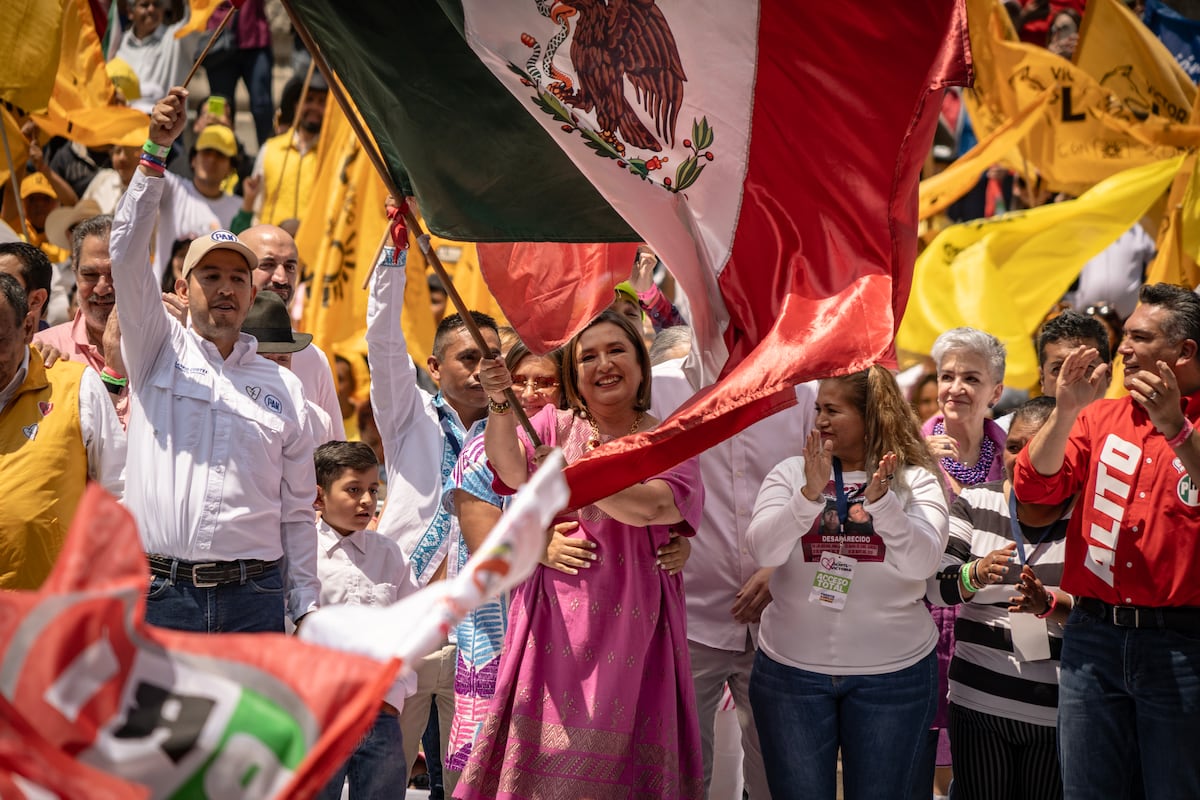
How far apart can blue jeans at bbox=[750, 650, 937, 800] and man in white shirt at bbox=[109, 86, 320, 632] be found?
5.19ft

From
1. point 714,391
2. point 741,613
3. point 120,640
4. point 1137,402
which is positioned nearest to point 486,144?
point 714,391

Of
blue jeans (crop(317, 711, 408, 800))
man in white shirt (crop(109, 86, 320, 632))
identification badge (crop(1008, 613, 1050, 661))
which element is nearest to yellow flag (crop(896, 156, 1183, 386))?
identification badge (crop(1008, 613, 1050, 661))

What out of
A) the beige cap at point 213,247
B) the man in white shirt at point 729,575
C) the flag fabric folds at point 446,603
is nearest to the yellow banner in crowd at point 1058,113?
the man in white shirt at point 729,575

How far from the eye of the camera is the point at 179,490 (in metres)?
4.50

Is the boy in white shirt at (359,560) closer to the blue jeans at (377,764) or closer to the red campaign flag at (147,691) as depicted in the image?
the blue jeans at (377,764)

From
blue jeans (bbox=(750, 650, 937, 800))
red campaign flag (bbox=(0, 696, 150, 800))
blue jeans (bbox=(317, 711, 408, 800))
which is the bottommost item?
blue jeans (bbox=(317, 711, 408, 800))

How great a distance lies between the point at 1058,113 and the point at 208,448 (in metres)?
6.34

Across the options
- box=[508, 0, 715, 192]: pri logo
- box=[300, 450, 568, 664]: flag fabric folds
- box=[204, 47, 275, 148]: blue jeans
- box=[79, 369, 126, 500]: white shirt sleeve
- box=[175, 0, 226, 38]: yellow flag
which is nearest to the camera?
box=[300, 450, 568, 664]: flag fabric folds

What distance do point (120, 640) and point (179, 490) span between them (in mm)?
2285

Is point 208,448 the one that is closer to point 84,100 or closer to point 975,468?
point 975,468

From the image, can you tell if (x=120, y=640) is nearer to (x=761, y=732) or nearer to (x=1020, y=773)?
(x=761, y=732)

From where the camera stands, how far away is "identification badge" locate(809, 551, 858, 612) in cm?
473

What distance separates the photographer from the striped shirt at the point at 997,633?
508 centimetres

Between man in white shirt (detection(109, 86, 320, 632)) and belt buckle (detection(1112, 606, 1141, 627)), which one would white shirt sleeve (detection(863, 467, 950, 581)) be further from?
man in white shirt (detection(109, 86, 320, 632))
